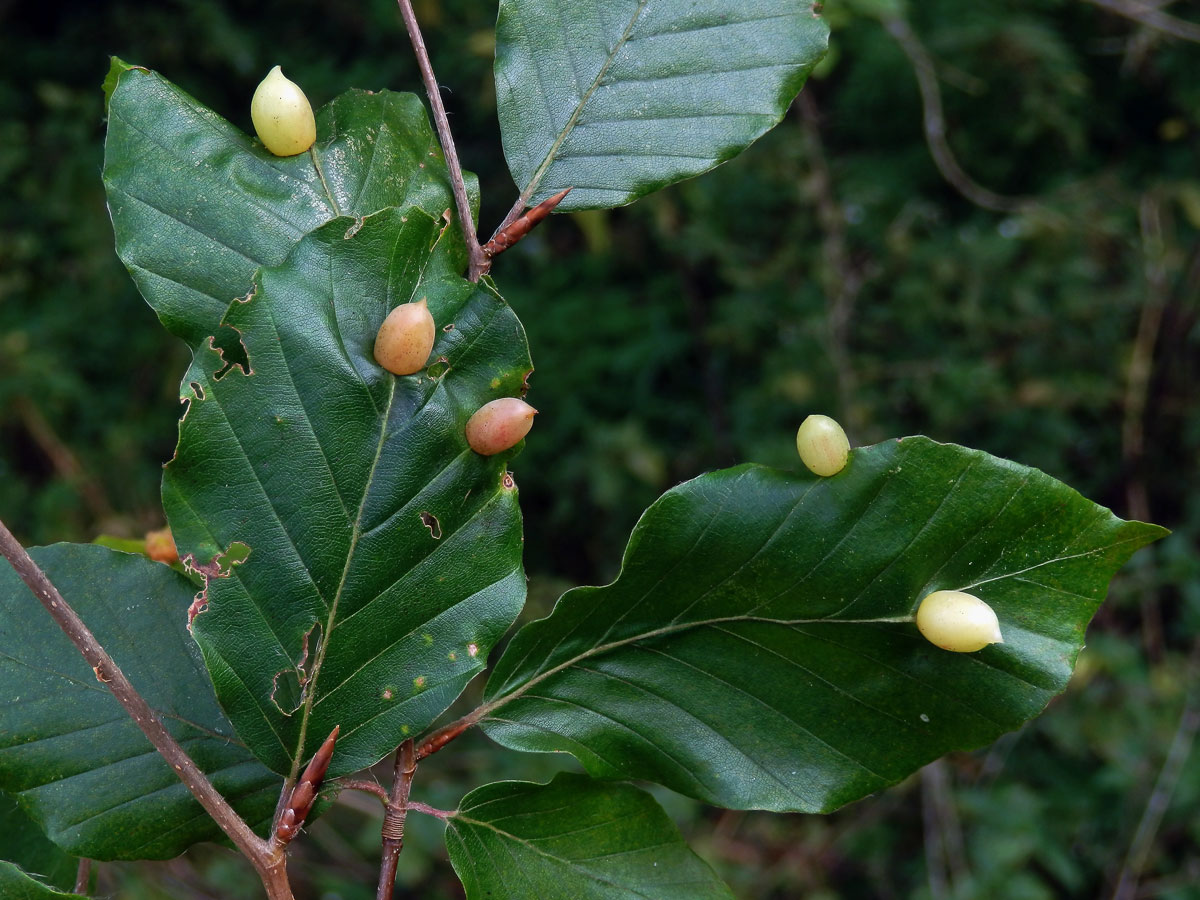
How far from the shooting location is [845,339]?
2.10 metres

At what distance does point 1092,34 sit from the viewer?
2.28 meters

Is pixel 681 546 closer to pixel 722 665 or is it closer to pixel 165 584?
pixel 722 665

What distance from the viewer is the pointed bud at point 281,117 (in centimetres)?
47

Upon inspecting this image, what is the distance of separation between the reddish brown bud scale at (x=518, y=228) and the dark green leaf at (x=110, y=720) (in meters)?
0.22

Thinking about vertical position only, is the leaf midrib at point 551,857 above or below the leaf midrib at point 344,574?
below

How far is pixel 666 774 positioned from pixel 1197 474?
2110mm

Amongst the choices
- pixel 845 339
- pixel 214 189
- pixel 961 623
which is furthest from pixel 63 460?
pixel 961 623

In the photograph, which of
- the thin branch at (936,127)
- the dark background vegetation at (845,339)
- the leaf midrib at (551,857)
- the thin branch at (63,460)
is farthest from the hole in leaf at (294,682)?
the thin branch at (63,460)

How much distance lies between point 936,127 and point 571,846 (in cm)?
179

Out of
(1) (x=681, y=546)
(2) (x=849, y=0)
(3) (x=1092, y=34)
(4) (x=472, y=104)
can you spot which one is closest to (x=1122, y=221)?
(3) (x=1092, y=34)

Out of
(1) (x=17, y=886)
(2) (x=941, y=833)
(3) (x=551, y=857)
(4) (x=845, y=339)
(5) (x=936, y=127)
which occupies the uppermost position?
(1) (x=17, y=886)

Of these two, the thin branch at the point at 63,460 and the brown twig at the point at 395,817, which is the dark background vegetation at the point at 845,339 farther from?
the brown twig at the point at 395,817

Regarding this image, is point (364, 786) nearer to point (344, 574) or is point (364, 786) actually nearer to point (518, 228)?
point (344, 574)

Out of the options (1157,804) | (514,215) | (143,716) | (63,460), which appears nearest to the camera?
(143,716)
